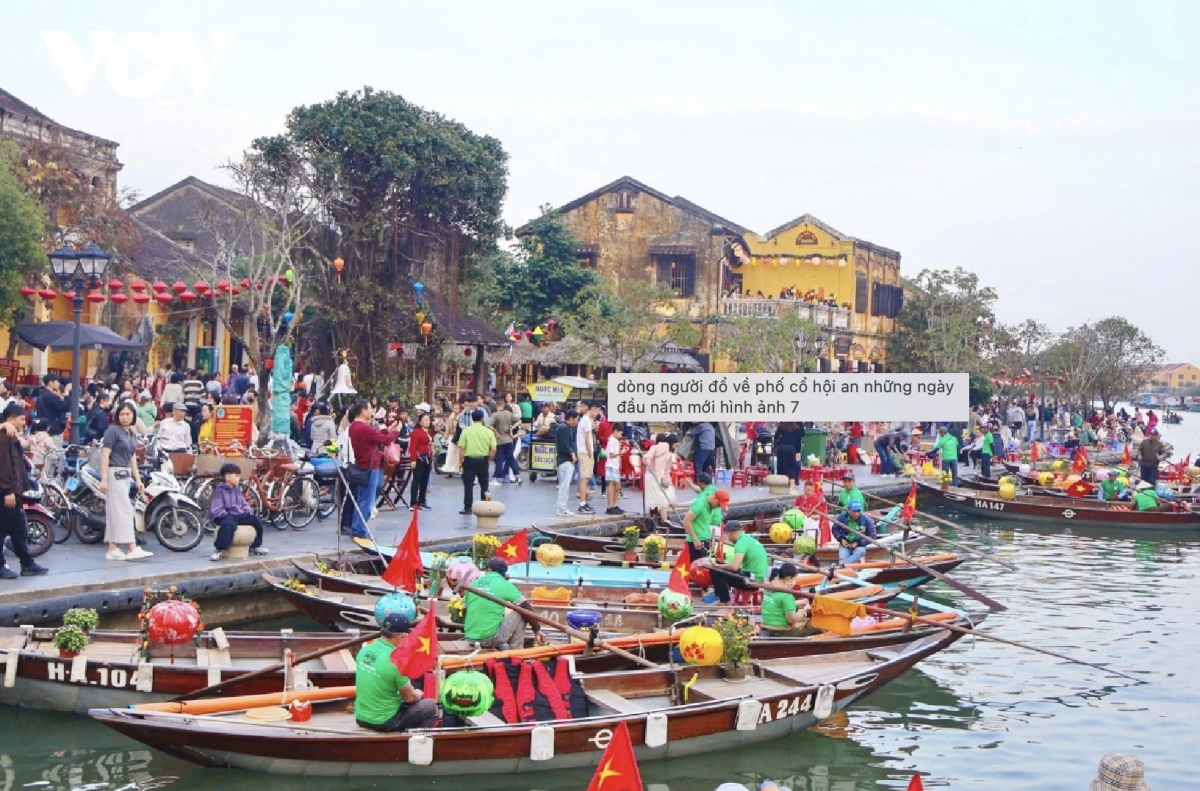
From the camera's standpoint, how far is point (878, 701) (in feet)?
45.2

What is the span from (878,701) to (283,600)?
22.8ft

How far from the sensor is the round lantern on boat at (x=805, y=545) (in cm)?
1755

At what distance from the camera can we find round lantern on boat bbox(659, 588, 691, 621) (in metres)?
13.1

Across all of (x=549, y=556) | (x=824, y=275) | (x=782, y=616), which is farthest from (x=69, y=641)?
(x=824, y=275)

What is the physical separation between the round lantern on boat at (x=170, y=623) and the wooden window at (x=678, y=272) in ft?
114

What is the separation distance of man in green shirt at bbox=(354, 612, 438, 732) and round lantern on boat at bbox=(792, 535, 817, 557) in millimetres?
8387

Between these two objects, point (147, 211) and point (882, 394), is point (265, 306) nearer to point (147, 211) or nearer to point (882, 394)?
point (882, 394)

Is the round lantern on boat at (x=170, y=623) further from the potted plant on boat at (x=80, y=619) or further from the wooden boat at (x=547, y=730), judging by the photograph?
the wooden boat at (x=547, y=730)

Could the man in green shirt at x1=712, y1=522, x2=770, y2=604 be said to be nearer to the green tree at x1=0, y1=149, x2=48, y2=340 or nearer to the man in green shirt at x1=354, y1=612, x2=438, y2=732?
the man in green shirt at x1=354, y1=612, x2=438, y2=732

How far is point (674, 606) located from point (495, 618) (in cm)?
202

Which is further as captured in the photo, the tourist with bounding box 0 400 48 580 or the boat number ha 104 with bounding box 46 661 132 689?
the tourist with bounding box 0 400 48 580

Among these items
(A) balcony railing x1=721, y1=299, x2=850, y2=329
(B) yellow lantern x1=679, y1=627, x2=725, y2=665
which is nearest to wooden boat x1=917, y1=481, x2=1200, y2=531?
(A) balcony railing x1=721, y1=299, x2=850, y2=329

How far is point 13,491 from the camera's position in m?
A: 13.2

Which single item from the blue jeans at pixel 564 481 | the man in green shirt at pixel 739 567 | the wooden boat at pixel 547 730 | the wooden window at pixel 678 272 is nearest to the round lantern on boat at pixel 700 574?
the man in green shirt at pixel 739 567
